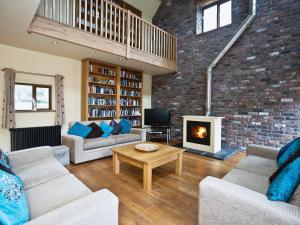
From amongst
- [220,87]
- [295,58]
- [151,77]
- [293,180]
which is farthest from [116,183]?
[151,77]

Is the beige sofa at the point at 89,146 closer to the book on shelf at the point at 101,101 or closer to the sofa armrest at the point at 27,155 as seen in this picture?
the sofa armrest at the point at 27,155

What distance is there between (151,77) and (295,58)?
4.32m

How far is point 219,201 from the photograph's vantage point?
123 centimetres

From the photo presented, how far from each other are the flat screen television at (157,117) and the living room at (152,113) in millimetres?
34

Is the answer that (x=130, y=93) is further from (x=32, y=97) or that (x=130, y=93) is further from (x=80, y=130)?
(x=32, y=97)

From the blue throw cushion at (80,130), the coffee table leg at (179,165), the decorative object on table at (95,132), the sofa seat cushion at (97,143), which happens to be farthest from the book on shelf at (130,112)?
the coffee table leg at (179,165)

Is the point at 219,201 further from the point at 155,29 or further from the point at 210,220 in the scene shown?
the point at 155,29

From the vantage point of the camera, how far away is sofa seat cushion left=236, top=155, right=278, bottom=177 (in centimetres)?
185

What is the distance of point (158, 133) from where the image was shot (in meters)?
5.37

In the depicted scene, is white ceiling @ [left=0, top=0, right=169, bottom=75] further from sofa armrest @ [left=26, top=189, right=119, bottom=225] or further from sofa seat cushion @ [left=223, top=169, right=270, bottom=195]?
sofa seat cushion @ [left=223, top=169, right=270, bottom=195]

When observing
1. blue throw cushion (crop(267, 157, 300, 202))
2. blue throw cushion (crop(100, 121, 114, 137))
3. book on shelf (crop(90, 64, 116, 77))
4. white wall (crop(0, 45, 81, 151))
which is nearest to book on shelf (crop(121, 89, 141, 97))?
book on shelf (crop(90, 64, 116, 77))

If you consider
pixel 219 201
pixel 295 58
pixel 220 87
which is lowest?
pixel 219 201

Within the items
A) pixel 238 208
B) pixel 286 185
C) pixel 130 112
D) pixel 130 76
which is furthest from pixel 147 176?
pixel 130 76

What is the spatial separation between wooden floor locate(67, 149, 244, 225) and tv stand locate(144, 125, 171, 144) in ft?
6.11
